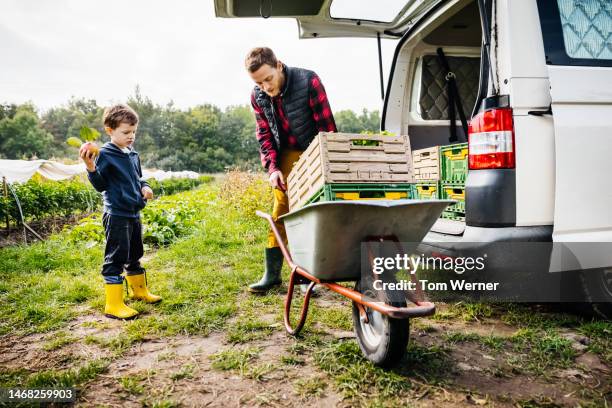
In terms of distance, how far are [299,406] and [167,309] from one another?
182 cm

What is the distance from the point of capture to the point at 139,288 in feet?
11.3

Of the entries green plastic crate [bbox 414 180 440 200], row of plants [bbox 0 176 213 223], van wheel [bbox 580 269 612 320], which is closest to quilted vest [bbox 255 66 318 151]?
green plastic crate [bbox 414 180 440 200]

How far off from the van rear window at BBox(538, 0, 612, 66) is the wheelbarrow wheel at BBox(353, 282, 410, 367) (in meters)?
1.80

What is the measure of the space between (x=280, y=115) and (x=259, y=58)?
562 millimetres

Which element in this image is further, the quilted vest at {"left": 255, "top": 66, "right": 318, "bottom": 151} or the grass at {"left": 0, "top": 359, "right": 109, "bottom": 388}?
the quilted vest at {"left": 255, "top": 66, "right": 318, "bottom": 151}

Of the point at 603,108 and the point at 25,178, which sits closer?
the point at 603,108

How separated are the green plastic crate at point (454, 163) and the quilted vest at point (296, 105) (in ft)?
3.97

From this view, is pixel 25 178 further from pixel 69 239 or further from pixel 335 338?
pixel 335 338

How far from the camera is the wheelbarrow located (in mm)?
1835

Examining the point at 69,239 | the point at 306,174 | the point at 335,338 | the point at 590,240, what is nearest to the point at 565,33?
the point at 590,240

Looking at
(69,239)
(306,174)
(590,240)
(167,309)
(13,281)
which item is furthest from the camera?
(69,239)

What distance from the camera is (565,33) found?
7.82 ft

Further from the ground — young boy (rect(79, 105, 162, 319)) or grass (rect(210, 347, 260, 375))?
young boy (rect(79, 105, 162, 319))

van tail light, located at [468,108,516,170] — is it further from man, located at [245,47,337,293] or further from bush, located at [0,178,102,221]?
bush, located at [0,178,102,221]
